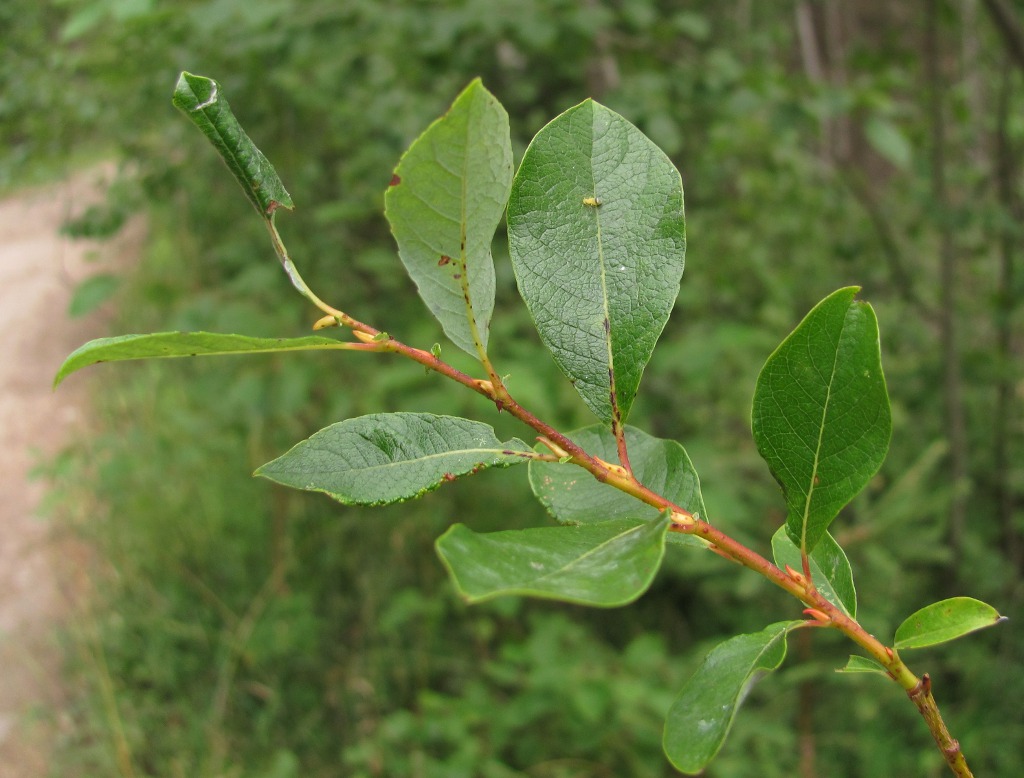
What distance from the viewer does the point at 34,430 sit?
15.1 ft

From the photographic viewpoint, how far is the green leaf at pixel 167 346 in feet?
1.20

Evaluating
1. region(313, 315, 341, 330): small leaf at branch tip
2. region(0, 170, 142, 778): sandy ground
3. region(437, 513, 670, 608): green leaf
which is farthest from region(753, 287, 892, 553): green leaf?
region(0, 170, 142, 778): sandy ground

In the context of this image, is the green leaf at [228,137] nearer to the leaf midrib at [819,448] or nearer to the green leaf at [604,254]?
the green leaf at [604,254]

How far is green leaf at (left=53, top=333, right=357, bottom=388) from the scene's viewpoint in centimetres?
37

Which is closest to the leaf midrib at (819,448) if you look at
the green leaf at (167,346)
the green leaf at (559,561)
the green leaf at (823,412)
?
the green leaf at (823,412)

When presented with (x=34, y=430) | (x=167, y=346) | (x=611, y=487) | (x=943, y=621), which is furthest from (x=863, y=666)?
(x=34, y=430)

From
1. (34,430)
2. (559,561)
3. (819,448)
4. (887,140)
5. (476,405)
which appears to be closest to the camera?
(559,561)

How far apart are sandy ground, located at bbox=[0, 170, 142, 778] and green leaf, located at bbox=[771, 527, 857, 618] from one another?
2.21m

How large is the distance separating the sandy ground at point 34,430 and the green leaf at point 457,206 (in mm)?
2112

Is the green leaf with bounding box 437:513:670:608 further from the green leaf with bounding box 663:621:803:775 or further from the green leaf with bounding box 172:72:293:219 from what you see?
the green leaf with bounding box 172:72:293:219

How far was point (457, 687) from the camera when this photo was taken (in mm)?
A: 2678

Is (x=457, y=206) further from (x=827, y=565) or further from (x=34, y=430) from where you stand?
(x=34, y=430)

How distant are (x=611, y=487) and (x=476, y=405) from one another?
1.67 m

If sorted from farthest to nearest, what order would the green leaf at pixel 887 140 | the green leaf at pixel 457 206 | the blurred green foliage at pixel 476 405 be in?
1. the blurred green foliage at pixel 476 405
2. the green leaf at pixel 887 140
3. the green leaf at pixel 457 206
